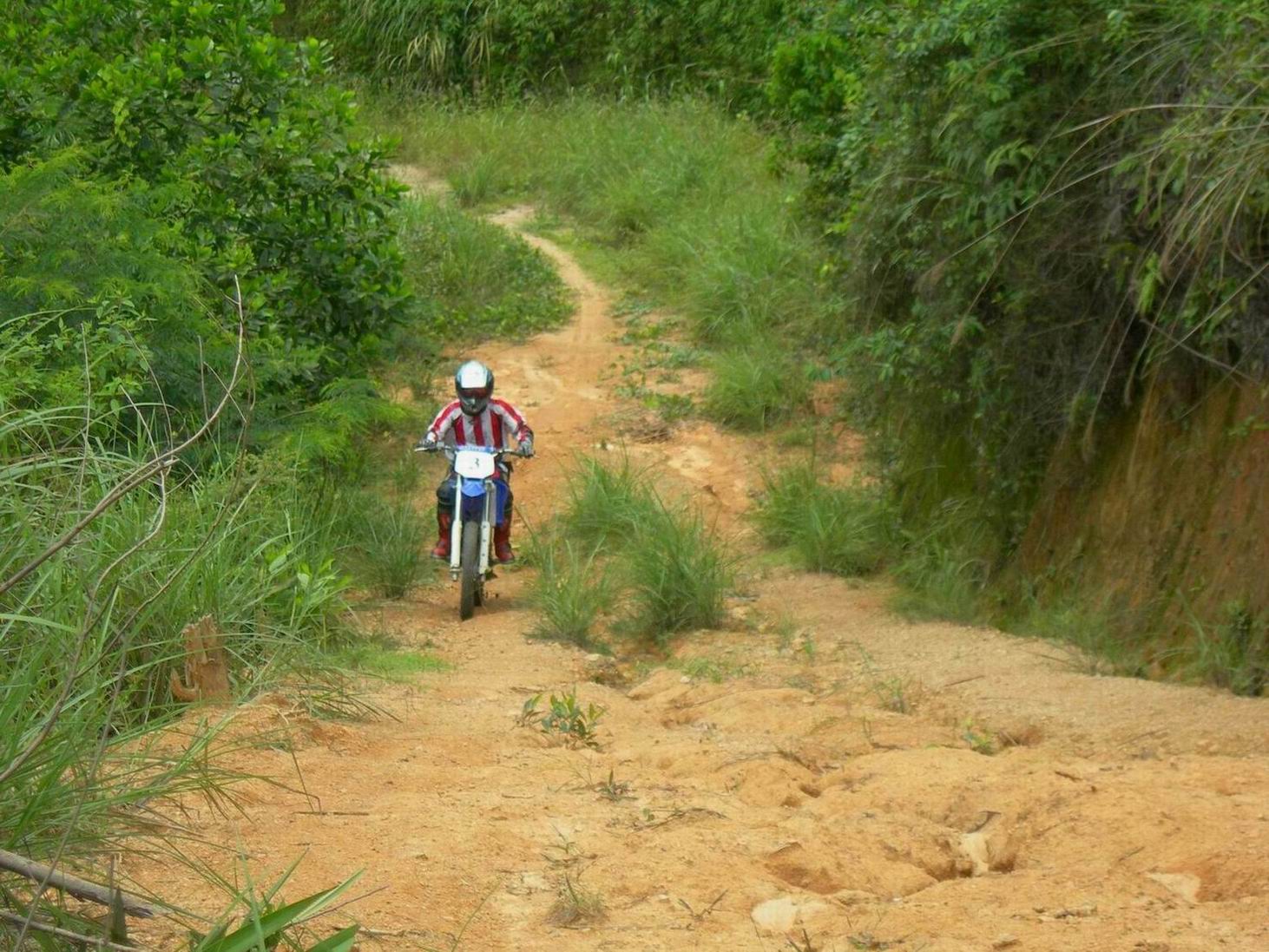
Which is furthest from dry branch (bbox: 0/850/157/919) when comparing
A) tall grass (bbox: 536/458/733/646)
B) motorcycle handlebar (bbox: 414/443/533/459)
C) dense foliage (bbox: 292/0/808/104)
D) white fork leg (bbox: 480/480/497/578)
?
dense foliage (bbox: 292/0/808/104)

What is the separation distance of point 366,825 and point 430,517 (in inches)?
204

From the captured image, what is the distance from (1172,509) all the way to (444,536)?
3.77 meters

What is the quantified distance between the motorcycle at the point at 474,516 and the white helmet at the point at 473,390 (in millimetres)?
234

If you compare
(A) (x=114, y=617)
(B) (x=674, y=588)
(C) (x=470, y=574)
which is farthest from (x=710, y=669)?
(A) (x=114, y=617)

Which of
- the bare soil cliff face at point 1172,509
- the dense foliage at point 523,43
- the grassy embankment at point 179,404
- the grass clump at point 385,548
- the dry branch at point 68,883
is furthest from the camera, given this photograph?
the dense foliage at point 523,43

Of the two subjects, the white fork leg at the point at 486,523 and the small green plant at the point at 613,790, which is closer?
the small green plant at the point at 613,790

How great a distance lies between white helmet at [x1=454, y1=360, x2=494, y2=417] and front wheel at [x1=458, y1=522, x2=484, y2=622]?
2.36ft

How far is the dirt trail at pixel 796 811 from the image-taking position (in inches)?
133

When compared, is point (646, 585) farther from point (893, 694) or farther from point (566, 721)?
point (566, 721)

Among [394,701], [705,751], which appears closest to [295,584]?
[394,701]

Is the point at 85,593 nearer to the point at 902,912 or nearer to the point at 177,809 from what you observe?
the point at 177,809

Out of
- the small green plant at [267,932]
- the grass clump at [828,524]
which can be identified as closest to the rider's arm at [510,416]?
the grass clump at [828,524]

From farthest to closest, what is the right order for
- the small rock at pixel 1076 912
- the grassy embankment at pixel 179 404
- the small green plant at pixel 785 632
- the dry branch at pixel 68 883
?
1. the small green plant at pixel 785 632
2. the small rock at pixel 1076 912
3. the grassy embankment at pixel 179 404
4. the dry branch at pixel 68 883

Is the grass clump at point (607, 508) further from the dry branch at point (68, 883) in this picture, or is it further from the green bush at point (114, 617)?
the dry branch at point (68, 883)
